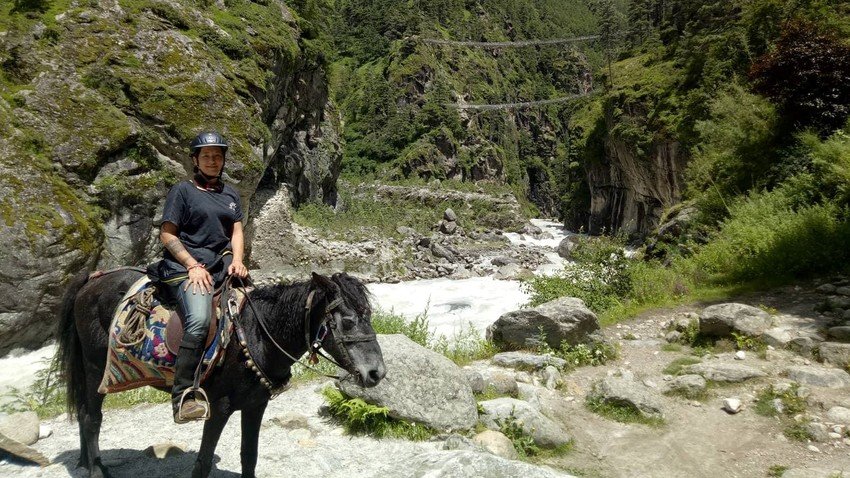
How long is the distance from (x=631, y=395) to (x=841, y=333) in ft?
12.2

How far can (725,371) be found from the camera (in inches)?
269

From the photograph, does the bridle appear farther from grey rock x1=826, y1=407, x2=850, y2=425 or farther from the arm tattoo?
grey rock x1=826, y1=407, x2=850, y2=425

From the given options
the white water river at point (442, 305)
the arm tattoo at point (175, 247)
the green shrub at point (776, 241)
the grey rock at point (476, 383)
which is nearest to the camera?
the arm tattoo at point (175, 247)

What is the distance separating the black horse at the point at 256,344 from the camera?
10.9 ft

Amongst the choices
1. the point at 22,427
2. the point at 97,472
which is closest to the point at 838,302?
the point at 97,472

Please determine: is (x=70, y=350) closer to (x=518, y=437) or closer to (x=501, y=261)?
(x=518, y=437)

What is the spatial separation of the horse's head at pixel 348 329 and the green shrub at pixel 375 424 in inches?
91.6

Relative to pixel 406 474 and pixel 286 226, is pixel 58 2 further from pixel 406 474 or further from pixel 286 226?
pixel 406 474

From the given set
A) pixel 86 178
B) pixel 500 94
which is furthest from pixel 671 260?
pixel 500 94

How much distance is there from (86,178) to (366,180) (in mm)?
46224

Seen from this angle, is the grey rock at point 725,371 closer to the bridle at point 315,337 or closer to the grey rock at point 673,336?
the grey rock at point 673,336

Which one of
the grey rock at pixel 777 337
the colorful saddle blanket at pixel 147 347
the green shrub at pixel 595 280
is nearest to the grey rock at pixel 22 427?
the colorful saddle blanket at pixel 147 347

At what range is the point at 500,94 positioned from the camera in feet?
301

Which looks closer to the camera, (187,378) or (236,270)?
(187,378)
